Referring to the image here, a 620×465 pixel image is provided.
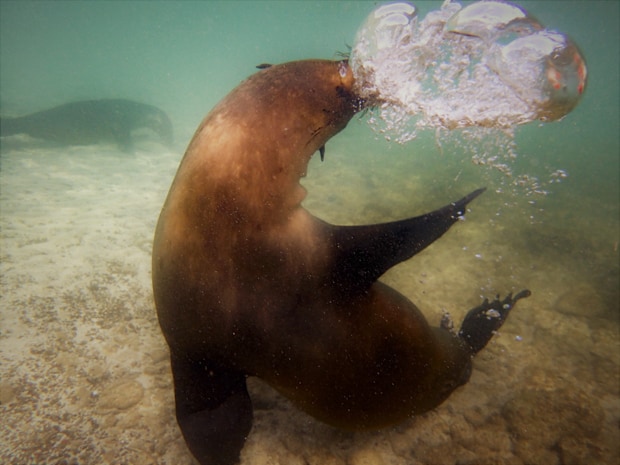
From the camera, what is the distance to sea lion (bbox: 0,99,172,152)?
12.0 meters

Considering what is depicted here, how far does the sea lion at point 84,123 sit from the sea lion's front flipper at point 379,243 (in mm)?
14176

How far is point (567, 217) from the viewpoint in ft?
29.5

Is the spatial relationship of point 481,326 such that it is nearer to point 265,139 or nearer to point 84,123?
point 265,139

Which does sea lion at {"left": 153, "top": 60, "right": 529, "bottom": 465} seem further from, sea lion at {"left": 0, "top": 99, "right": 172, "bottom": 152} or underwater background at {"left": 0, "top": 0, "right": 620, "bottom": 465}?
sea lion at {"left": 0, "top": 99, "right": 172, "bottom": 152}

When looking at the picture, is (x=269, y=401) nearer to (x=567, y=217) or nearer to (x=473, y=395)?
(x=473, y=395)

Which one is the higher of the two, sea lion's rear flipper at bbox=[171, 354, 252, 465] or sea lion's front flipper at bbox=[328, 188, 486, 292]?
sea lion's front flipper at bbox=[328, 188, 486, 292]

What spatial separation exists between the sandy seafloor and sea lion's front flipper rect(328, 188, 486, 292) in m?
1.54

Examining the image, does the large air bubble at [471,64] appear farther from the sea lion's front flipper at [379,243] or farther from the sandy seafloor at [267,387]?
the sandy seafloor at [267,387]

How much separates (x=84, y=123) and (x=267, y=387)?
14.8 metres

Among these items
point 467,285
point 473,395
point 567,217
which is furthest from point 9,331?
point 567,217

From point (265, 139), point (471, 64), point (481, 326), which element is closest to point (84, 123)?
point (471, 64)

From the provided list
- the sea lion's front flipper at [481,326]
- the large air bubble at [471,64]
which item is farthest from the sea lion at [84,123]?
the sea lion's front flipper at [481,326]

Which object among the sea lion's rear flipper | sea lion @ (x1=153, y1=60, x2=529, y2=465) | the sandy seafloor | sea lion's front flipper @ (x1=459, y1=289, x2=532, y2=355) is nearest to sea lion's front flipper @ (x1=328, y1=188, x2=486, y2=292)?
sea lion @ (x1=153, y1=60, x2=529, y2=465)

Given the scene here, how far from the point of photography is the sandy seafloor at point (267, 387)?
231cm
